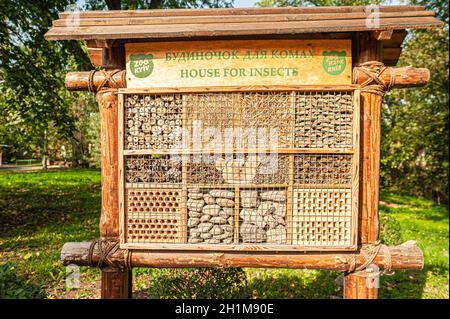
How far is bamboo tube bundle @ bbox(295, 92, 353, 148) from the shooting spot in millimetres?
2953

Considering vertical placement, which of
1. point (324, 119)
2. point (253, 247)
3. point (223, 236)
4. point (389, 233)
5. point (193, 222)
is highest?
point (324, 119)

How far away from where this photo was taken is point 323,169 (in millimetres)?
3010

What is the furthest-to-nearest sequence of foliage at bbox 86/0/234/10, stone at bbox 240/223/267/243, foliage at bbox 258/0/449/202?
foliage at bbox 258/0/449/202
foliage at bbox 86/0/234/10
stone at bbox 240/223/267/243

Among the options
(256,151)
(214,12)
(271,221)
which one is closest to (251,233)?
(271,221)

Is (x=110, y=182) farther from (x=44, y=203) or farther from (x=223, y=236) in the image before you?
(x=44, y=203)

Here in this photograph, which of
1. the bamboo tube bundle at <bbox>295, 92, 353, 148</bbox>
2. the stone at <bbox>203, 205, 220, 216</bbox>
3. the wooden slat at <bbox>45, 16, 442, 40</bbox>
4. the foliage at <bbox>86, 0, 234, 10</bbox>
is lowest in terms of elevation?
the stone at <bbox>203, 205, 220, 216</bbox>

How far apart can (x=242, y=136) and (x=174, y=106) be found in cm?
77

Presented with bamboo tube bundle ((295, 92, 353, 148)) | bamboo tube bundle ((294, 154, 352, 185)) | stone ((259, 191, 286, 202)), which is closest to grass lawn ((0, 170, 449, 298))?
stone ((259, 191, 286, 202))

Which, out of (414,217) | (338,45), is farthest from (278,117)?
(414,217)

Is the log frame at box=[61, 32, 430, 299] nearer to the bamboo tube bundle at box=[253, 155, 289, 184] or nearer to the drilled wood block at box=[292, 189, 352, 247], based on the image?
the drilled wood block at box=[292, 189, 352, 247]

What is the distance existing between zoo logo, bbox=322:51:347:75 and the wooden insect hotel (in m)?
0.01

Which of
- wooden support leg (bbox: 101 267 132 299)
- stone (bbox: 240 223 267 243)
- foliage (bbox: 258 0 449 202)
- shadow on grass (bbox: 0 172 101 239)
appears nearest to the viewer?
stone (bbox: 240 223 267 243)

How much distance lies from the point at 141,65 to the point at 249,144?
140cm
